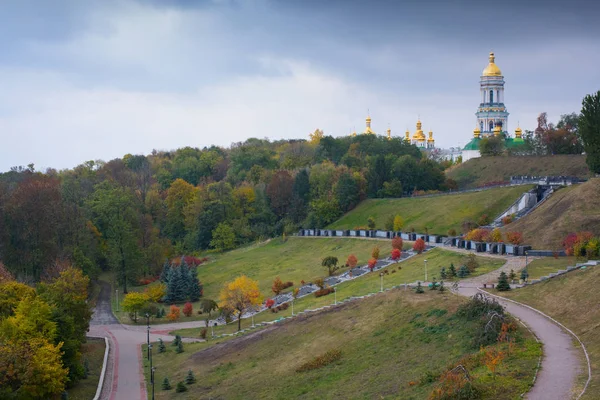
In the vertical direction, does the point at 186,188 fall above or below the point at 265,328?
above

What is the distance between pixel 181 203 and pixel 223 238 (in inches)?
538

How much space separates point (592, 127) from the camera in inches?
2544

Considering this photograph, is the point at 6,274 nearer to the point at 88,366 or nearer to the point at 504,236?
the point at 88,366

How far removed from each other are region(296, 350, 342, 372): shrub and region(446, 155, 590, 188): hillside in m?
56.2

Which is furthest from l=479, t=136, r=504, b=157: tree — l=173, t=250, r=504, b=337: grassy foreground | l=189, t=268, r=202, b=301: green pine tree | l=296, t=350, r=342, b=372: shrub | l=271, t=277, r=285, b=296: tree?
l=296, t=350, r=342, b=372: shrub

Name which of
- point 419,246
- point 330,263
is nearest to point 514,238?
point 419,246

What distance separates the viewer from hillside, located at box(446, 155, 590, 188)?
86.0 m

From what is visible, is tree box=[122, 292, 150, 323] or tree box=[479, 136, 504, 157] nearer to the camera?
tree box=[122, 292, 150, 323]

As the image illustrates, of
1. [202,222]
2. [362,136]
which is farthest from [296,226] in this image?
[362,136]

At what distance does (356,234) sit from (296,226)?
44.1 feet

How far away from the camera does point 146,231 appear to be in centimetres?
8794

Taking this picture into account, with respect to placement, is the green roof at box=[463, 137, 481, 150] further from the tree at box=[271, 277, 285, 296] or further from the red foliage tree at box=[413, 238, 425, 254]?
the tree at box=[271, 277, 285, 296]

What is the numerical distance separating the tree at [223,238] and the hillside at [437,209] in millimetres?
→ 13467

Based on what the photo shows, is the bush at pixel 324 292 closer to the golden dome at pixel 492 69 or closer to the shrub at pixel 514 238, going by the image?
the shrub at pixel 514 238
